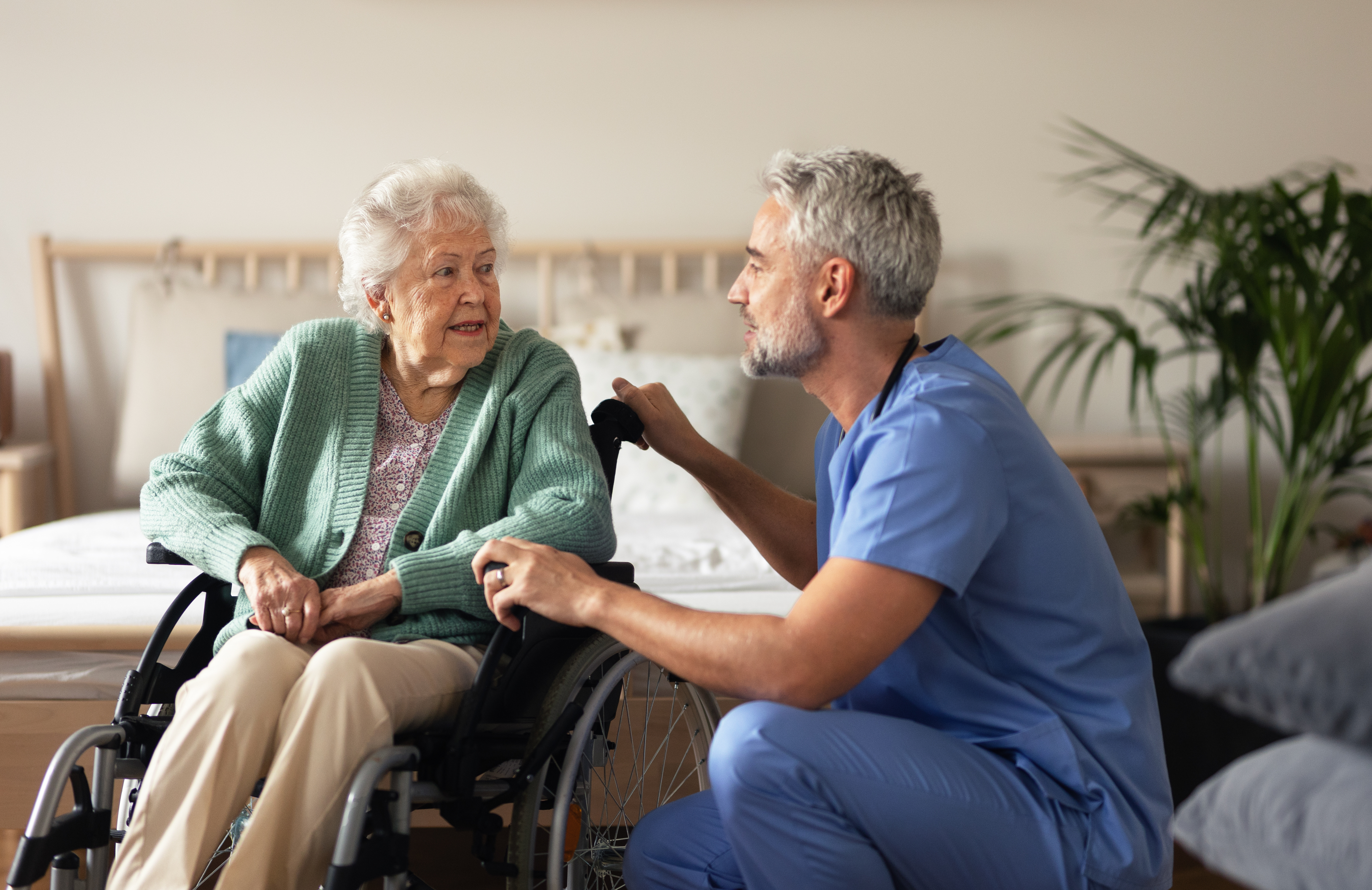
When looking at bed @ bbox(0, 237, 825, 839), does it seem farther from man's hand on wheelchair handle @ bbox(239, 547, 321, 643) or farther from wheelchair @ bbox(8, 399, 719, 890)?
man's hand on wheelchair handle @ bbox(239, 547, 321, 643)

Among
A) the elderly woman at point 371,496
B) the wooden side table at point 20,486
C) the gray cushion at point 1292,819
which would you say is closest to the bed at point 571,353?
the wooden side table at point 20,486

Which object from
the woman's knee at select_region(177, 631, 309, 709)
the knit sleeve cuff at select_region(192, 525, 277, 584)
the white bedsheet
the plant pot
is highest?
the knit sleeve cuff at select_region(192, 525, 277, 584)

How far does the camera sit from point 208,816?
123cm

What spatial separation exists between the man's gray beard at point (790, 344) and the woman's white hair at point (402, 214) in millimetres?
508

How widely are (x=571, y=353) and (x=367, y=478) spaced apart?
1324mm

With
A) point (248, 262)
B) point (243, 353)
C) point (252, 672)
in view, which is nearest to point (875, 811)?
point (252, 672)

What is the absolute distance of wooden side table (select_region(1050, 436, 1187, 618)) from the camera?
2.80 metres

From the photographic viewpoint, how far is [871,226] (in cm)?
132

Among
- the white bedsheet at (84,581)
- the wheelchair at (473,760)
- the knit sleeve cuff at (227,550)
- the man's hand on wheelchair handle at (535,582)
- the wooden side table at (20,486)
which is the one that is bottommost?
the wooden side table at (20,486)

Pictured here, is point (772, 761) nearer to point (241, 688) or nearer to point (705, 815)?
point (705, 815)

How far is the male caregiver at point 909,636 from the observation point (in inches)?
45.0

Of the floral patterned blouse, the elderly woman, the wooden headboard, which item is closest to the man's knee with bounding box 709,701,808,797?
the elderly woman

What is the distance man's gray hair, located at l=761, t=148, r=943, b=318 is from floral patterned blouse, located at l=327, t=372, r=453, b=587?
0.61 meters

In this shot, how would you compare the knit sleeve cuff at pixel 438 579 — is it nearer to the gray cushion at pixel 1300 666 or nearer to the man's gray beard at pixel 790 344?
the man's gray beard at pixel 790 344
